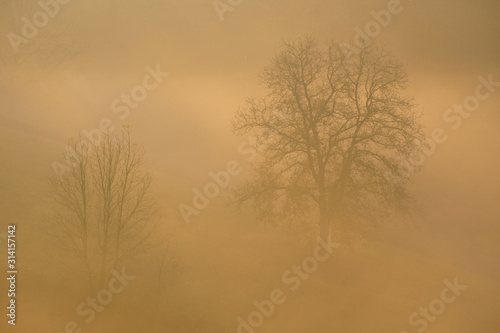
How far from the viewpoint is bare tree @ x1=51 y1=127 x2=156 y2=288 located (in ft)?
25.8

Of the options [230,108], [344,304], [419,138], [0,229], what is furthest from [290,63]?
[0,229]

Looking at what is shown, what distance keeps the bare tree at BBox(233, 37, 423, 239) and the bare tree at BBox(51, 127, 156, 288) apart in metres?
2.23

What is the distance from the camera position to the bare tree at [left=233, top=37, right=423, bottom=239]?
8852 millimetres

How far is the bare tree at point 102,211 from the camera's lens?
7879 millimetres

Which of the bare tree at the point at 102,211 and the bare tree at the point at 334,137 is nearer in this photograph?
the bare tree at the point at 102,211

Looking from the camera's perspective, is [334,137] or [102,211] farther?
[334,137]

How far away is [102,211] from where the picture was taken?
339 inches

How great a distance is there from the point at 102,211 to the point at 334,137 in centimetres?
492

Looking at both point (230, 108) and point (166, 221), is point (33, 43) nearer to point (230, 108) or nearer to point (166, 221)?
point (230, 108)

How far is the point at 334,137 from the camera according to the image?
8930 mm

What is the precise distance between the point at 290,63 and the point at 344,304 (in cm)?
498

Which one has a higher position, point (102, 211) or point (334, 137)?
point (102, 211)

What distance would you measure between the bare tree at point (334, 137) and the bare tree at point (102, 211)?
2.23 m

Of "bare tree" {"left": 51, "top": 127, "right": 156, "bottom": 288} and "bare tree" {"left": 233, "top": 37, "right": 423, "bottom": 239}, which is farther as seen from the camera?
"bare tree" {"left": 233, "top": 37, "right": 423, "bottom": 239}
